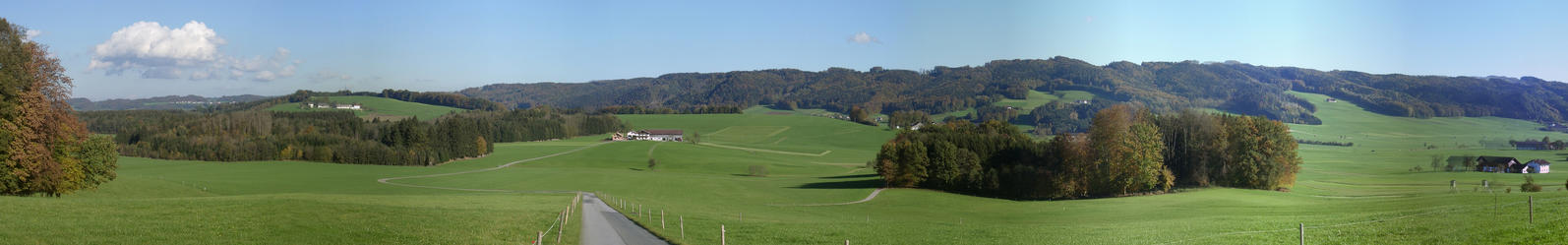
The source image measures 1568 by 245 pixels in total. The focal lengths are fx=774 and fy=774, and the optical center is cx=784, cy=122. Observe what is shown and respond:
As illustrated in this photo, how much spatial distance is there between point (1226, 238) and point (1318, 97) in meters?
85.4

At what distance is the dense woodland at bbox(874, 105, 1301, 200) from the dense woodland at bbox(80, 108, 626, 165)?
179 feet

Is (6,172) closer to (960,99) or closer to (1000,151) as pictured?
(1000,151)

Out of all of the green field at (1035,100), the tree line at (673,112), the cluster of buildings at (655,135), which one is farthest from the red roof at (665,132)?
the green field at (1035,100)

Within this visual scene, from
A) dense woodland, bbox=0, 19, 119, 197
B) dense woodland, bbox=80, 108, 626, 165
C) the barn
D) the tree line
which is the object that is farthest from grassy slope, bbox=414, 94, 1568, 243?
the tree line

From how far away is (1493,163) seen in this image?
51438 millimetres

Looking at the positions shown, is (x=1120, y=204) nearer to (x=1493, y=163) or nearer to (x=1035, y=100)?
(x=1493, y=163)

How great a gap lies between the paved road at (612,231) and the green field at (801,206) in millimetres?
587

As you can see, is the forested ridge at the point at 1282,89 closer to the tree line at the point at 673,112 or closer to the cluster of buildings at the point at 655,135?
the cluster of buildings at the point at 655,135

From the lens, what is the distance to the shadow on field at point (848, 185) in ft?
159

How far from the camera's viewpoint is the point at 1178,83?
8631 cm

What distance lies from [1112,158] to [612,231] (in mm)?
30167

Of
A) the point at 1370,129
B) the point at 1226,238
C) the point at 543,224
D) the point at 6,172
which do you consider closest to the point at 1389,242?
the point at 1226,238

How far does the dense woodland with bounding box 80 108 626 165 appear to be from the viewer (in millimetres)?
79250

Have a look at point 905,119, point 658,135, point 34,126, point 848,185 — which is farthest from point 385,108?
point 34,126
